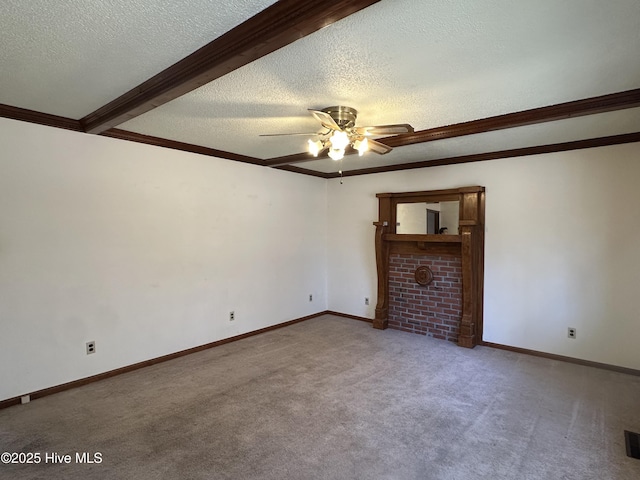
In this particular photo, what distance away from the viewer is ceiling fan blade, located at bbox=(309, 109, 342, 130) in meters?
2.25

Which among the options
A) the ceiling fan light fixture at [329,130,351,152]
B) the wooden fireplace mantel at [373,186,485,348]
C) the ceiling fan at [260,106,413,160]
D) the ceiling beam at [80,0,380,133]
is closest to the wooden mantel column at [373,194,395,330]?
the wooden fireplace mantel at [373,186,485,348]

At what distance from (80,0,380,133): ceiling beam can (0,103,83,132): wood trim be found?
0.86 meters

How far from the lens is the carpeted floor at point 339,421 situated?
200cm

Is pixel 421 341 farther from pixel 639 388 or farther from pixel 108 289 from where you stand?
pixel 108 289

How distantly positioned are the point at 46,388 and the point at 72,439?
88 centimetres

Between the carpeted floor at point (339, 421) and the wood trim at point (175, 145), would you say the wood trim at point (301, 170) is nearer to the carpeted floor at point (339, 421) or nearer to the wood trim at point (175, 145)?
the wood trim at point (175, 145)

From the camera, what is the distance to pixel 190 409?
2.62 meters

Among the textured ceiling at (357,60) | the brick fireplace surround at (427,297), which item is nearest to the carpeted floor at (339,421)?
the brick fireplace surround at (427,297)

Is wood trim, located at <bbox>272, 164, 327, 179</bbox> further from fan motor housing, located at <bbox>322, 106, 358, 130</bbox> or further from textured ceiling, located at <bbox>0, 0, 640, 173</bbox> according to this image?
fan motor housing, located at <bbox>322, 106, 358, 130</bbox>

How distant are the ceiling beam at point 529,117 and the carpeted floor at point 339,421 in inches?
88.0

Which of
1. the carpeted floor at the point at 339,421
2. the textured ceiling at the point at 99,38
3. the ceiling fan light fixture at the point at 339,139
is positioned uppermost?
the textured ceiling at the point at 99,38

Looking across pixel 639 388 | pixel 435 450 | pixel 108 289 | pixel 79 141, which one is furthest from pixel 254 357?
pixel 639 388

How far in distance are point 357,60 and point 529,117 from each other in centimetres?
166

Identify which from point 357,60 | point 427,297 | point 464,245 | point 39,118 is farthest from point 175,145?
point 427,297
